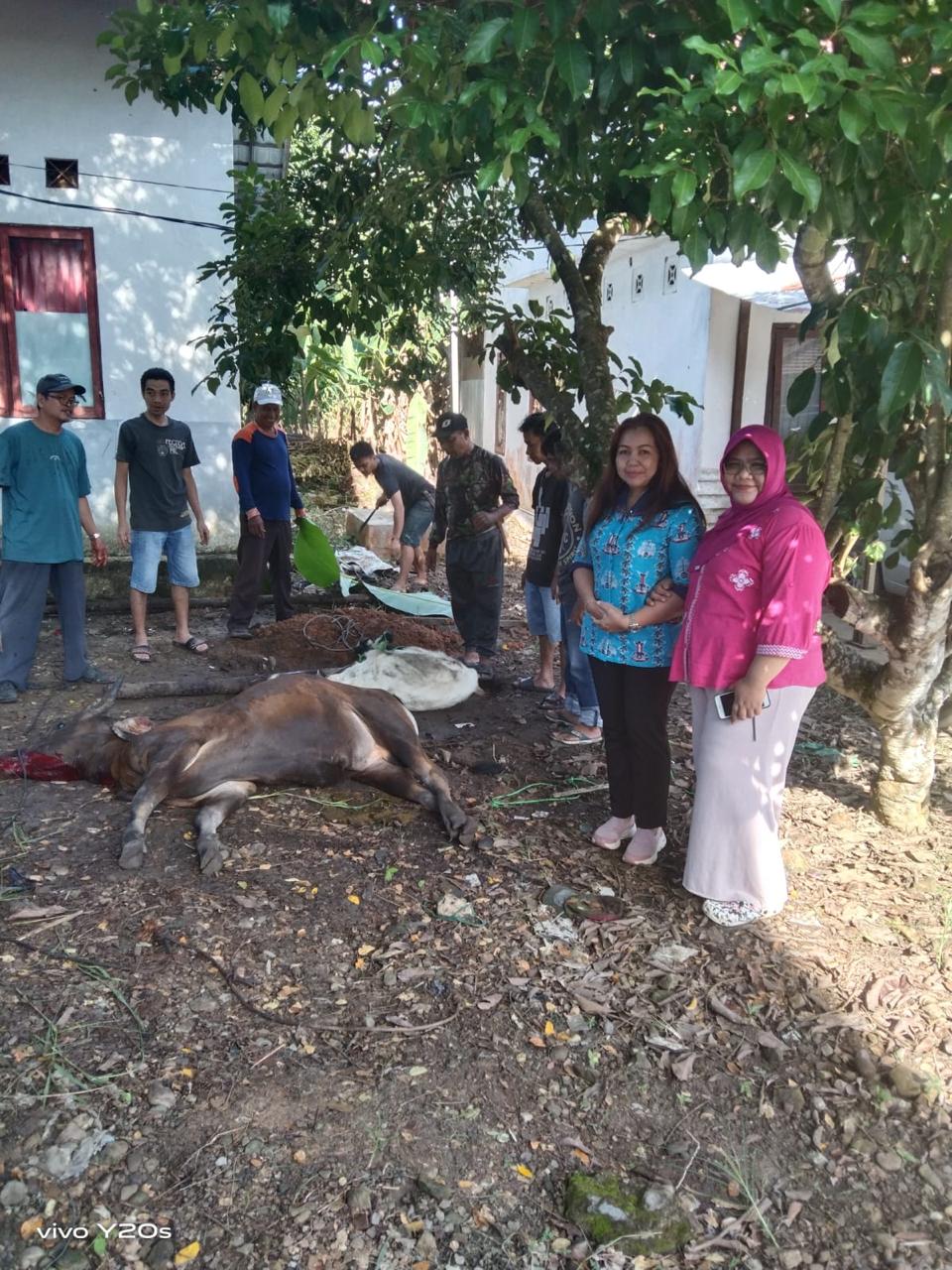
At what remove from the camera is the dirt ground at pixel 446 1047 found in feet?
8.46

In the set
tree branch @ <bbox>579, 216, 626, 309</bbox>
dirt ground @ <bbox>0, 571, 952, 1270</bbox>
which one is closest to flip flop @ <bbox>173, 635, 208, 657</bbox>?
dirt ground @ <bbox>0, 571, 952, 1270</bbox>

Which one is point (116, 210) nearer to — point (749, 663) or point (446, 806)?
point (446, 806)

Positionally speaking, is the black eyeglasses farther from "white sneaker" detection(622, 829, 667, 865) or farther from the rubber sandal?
the rubber sandal

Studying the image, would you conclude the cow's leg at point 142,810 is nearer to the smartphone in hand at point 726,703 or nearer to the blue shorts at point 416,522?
the smartphone in hand at point 726,703

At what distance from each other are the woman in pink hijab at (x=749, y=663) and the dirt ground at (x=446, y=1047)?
27 cm

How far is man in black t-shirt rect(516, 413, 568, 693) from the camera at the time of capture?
6.21 m

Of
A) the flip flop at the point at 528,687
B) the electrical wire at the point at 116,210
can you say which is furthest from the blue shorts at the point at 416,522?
the electrical wire at the point at 116,210

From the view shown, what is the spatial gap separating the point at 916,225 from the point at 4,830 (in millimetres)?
4148

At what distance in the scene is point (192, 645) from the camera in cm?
762

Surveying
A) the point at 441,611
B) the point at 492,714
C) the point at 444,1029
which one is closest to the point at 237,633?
the point at 441,611

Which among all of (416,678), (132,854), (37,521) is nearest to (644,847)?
(132,854)

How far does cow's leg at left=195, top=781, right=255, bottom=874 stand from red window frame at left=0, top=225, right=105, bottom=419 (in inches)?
212

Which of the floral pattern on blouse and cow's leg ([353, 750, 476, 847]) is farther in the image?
cow's leg ([353, 750, 476, 847])

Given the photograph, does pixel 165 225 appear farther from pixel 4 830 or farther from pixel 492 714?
pixel 4 830
